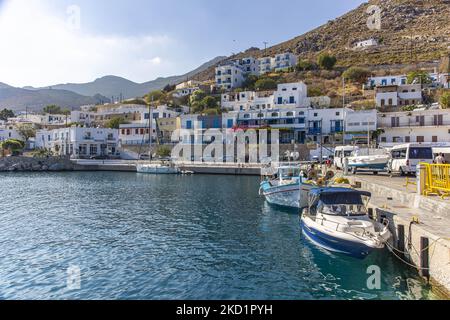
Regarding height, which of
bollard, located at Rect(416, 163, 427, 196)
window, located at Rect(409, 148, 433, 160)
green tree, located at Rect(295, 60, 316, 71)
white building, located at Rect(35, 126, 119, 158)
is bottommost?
bollard, located at Rect(416, 163, 427, 196)

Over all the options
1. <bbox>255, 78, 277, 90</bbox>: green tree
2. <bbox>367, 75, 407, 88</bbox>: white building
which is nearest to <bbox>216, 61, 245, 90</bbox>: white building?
<bbox>255, 78, 277, 90</bbox>: green tree

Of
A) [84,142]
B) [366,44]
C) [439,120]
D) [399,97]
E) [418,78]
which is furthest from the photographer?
[366,44]

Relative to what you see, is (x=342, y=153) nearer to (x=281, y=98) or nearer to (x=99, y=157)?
(x=281, y=98)

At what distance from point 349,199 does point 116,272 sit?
11.7m

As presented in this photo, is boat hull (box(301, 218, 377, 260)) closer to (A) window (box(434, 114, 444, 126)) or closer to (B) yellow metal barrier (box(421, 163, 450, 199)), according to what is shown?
(B) yellow metal barrier (box(421, 163, 450, 199))

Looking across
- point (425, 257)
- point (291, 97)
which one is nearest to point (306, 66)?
point (291, 97)

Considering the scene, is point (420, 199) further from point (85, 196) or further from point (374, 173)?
point (85, 196)

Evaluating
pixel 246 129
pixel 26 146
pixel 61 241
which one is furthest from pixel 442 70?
pixel 26 146

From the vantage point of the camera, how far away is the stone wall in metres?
71.4

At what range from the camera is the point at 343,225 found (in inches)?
575

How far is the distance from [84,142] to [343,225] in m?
81.9

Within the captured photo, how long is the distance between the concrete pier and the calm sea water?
0.58m

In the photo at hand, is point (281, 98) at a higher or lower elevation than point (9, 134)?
higher

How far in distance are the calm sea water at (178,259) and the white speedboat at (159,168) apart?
114ft
